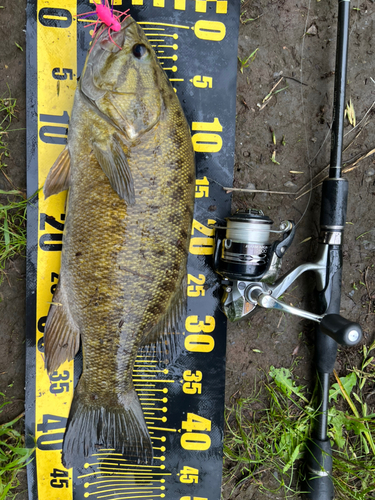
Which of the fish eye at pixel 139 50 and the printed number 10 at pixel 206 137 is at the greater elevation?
the fish eye at pixel 139 50

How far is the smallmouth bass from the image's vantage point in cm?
177

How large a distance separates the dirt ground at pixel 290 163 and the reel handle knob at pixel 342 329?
0.48 meters

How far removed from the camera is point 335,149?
6.91 feet

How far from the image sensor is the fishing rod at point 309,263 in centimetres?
201

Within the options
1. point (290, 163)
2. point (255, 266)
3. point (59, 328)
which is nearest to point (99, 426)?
point (59, 328)

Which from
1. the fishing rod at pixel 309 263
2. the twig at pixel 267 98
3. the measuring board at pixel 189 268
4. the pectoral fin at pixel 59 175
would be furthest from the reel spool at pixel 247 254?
the pectoral fin at pixel 59 175

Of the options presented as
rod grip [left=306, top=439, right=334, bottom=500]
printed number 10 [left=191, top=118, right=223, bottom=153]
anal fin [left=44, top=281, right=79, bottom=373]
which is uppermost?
printed number 10 [left=191, top=118, right=223, bottom=153]

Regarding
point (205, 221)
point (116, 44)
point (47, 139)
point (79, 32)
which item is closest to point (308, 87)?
point (205, 221)

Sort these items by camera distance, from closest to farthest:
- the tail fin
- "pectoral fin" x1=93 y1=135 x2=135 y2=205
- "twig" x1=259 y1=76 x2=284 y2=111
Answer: "pectoral fin" x1=93 y1=135 x2=135 y2=205 → the tail fin → "twig" x1=259 y1=76 x2=284 y2=111

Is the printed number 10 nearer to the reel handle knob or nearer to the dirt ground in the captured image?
the dirt ground

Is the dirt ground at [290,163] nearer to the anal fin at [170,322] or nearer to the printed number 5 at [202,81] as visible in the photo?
the printed number 5 at [202,81]

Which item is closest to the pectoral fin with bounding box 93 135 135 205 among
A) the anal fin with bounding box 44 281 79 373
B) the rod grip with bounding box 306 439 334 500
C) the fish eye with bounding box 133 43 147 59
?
the fish eye with bounding box 133 43 147 59

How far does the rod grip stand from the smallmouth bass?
4.43 feet

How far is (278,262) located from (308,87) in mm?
1213
